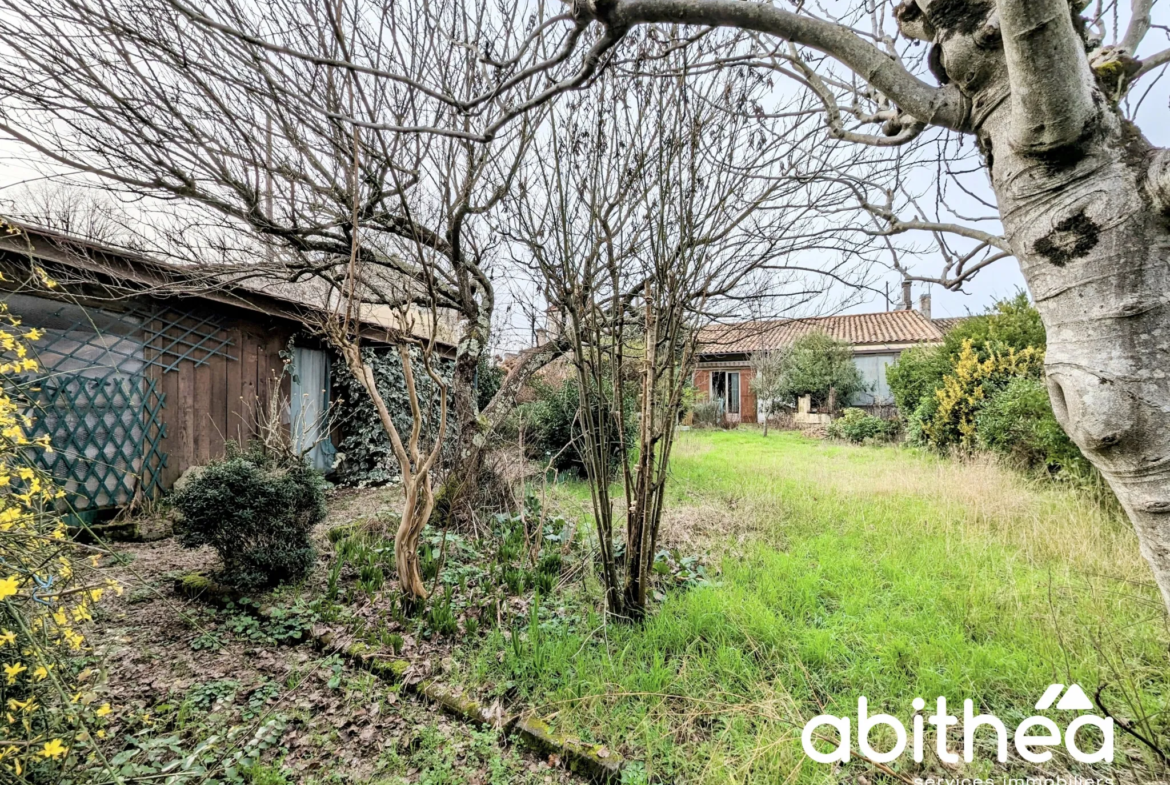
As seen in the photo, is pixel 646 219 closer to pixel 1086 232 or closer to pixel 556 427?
pixel 1086 232

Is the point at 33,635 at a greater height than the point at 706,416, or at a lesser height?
lesser

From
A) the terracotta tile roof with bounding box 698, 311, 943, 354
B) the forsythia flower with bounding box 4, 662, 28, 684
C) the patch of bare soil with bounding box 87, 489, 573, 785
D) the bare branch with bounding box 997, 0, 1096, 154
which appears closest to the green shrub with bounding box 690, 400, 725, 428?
the terracotta tile roof with bounding box 698, 311, 943, 354

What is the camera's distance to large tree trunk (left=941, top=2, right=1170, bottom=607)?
1030 mm

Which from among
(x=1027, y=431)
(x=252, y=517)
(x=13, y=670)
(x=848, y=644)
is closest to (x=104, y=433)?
(x=252, y=517)

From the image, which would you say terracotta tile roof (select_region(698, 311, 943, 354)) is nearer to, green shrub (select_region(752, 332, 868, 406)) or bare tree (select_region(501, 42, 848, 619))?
green shrub (select_region(752, 332, 868, 406))

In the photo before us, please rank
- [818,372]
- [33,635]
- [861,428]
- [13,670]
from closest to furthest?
[13,670]
[33,635]
[861,428]
[818,372]

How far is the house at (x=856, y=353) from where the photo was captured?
1566cm

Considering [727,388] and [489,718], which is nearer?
[489,718]

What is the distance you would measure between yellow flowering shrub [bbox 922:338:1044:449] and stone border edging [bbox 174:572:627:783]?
8433 millimetres

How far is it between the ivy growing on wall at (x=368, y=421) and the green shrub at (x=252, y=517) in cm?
349

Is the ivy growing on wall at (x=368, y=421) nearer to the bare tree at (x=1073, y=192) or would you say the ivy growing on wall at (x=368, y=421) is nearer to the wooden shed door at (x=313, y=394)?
the wooden shed door at (x=313, y=394)

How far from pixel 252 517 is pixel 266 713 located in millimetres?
1437

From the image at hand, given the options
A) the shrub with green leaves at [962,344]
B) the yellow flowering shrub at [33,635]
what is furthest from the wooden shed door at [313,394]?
the shrub with green leaves at [962,344]

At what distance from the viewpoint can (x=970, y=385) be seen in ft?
25.4
